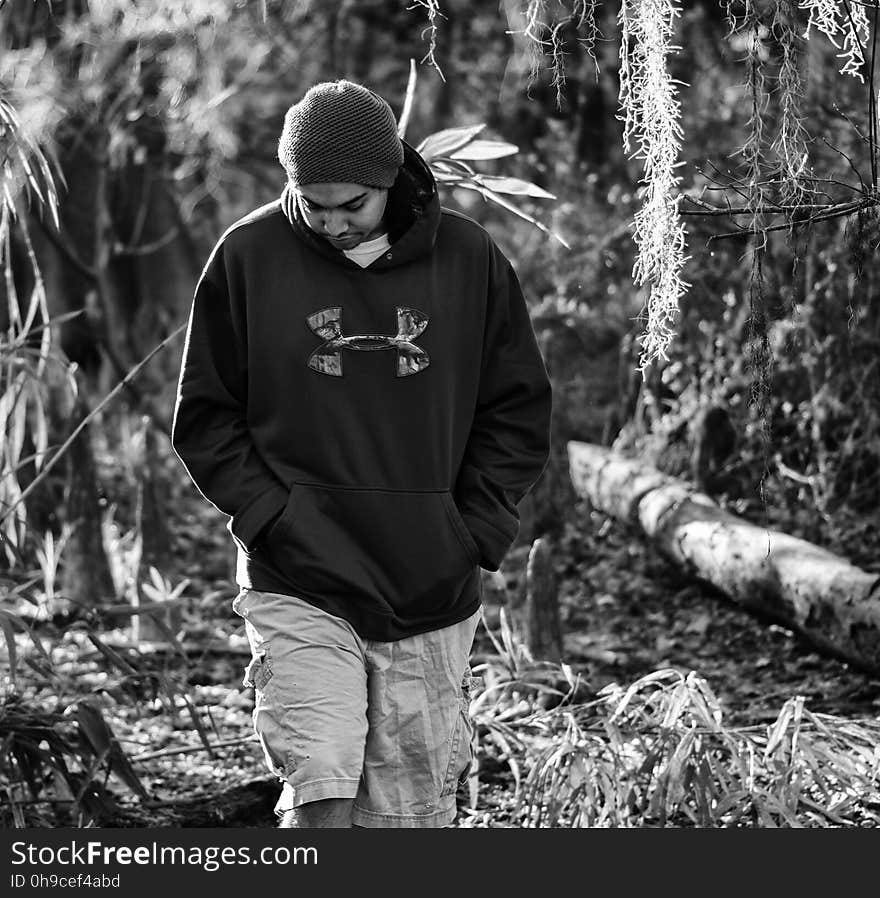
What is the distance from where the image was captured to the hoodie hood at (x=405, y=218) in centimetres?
322

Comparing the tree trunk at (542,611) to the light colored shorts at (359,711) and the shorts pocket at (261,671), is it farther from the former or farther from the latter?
the shorts pocket at (261,671)

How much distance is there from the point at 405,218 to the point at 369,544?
0.76 m

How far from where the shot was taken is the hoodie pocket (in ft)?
10.3

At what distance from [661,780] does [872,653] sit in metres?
1.57

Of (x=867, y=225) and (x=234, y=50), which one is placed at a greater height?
(x=234, y=50)

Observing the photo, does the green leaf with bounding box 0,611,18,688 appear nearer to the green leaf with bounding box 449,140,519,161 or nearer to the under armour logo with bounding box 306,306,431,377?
the under armour logo with bounding box 306,306,431,377

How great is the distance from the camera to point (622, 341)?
836 cm

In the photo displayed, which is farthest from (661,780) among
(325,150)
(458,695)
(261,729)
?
(325,150)

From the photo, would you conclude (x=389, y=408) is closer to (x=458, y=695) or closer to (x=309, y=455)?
(x=309, y=455)

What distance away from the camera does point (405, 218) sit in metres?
3.31

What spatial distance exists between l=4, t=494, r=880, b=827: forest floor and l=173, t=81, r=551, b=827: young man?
50.8 inches

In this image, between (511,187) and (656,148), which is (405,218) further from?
(511,187)

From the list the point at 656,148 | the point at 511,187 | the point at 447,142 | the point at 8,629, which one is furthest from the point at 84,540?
the point at 656,148

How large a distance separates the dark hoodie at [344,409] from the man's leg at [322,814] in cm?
38
